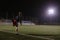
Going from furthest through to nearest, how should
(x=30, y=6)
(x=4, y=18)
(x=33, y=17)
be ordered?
(x=30, y=6) < (x=33, y=17) < (x=4, y=18)

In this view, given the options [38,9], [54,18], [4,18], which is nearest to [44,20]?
[54,18]

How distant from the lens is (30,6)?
4338 cm

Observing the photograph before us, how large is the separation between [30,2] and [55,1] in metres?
5.93

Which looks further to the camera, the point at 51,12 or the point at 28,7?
the point at 28,7

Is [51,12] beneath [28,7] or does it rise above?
beneath

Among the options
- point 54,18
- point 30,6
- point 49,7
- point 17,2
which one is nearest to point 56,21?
point 54,18

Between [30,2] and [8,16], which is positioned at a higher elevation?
[30,2]

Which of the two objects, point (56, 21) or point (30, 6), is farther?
point (30, 6)

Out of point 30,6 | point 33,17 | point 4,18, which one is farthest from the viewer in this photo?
point 30,6

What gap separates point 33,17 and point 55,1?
6712 mm

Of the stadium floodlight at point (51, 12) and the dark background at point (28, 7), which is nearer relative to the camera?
the stadium floodlight at point (51, 12)

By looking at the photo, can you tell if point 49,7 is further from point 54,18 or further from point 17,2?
point 17,2

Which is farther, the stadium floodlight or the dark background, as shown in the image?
the dark background

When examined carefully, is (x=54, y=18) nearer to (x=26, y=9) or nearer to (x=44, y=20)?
(x=44, y=20)
